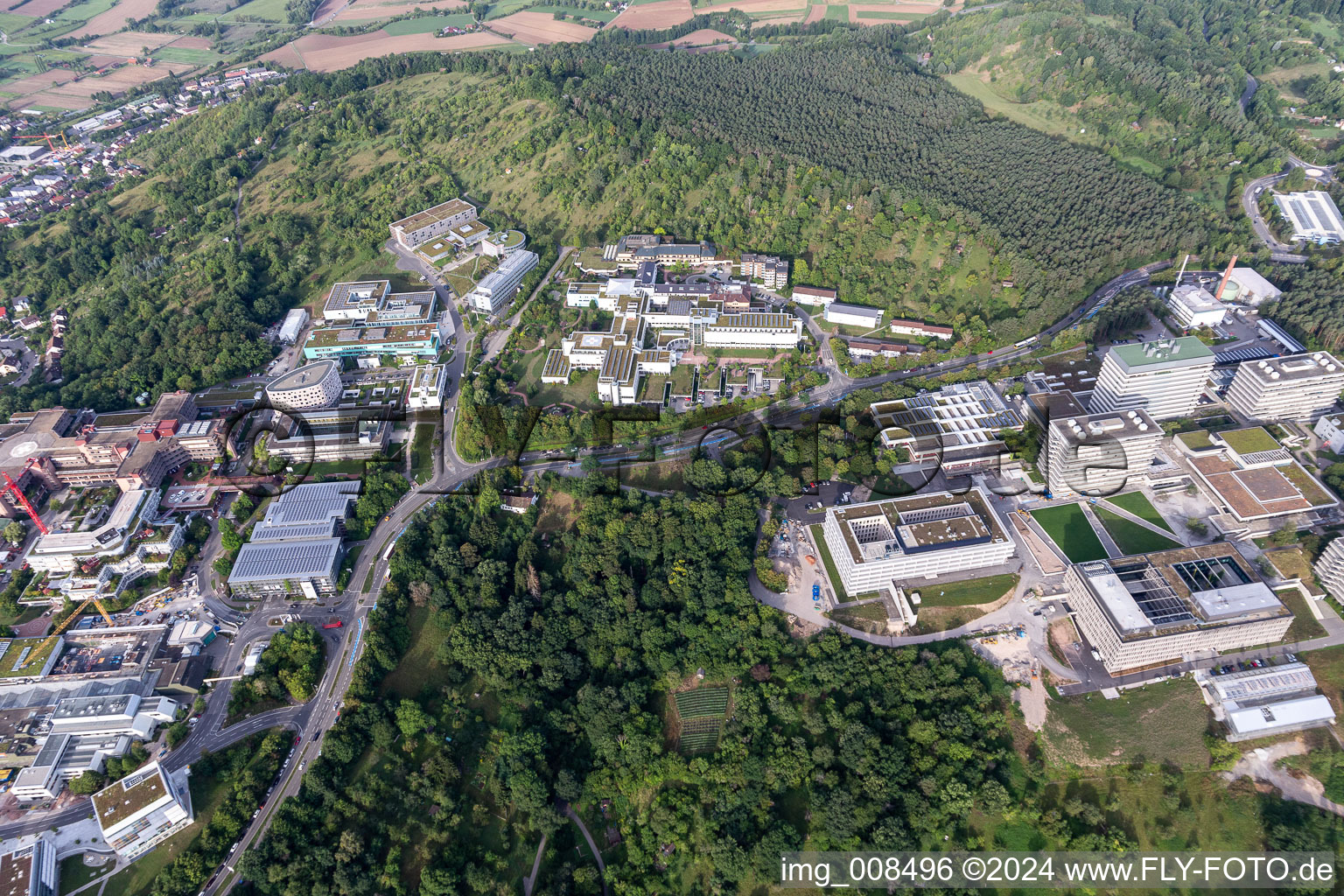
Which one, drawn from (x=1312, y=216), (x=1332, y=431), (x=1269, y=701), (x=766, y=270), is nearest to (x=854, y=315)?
(x=766, y=270)

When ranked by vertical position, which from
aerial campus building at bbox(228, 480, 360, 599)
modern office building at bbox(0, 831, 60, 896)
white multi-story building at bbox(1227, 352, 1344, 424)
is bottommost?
modern office building at bbox(0, 831, 60, 896)

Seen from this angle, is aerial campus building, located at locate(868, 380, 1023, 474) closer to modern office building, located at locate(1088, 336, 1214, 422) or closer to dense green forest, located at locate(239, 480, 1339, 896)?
modern office building, located at locate(1088, 336, 1214, 422)

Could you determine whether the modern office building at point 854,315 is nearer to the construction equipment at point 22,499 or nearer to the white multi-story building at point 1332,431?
the white multi-story building at point 1332,431

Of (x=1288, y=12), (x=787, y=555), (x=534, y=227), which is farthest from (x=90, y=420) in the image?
(x=1288, y=12)

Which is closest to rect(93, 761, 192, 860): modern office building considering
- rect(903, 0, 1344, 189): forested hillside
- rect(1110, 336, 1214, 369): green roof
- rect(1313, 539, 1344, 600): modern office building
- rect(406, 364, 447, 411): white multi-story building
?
rect(406, 364, 447, 411): white multi-story building

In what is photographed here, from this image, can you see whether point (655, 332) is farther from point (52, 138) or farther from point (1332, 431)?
point (52, 138)

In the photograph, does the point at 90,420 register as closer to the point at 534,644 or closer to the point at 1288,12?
the point at 534,644
